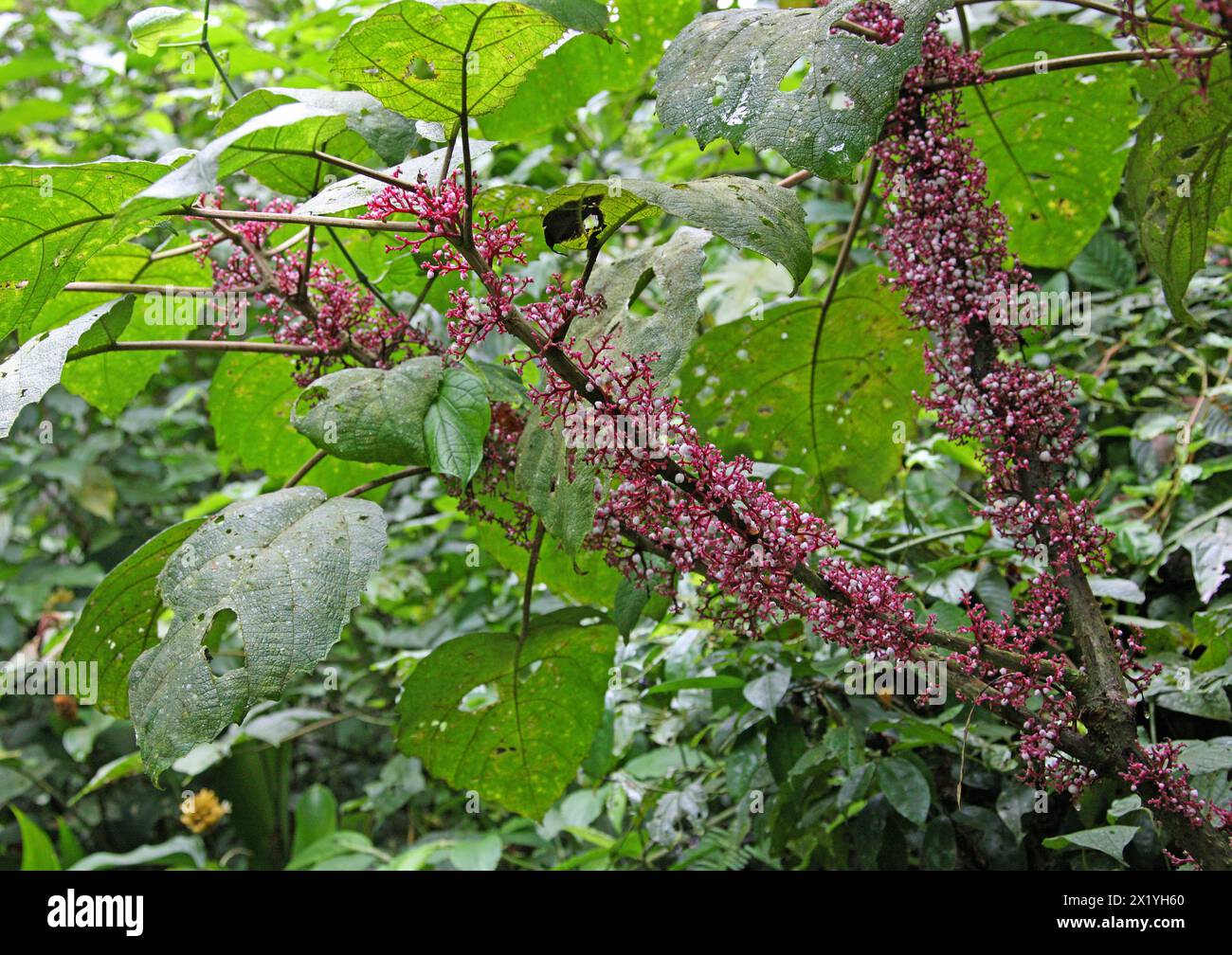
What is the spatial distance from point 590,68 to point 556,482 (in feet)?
2.60

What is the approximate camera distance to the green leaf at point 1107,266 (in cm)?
224

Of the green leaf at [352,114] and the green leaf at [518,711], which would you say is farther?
the green leaf at [518,711]

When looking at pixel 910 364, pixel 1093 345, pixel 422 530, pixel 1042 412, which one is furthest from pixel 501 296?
pixel 422 530

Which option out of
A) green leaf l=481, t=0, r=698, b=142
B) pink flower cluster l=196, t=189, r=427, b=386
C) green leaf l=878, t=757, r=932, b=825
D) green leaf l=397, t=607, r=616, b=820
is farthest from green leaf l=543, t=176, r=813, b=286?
green leaf l=878, t=757, r=932, b=825

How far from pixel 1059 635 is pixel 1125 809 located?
1.51ft

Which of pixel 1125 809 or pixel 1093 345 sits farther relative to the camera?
pixel 1093 345

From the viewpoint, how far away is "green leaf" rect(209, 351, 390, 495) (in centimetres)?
166

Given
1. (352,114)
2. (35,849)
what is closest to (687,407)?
(352,114)

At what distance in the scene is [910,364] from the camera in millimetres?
1575

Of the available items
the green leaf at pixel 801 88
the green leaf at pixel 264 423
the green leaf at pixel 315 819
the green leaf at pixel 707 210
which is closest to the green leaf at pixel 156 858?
the green leaf at pixel 315 819

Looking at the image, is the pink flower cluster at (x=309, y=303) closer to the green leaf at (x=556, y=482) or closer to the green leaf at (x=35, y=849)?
the green leaf at (x=556, y=482)

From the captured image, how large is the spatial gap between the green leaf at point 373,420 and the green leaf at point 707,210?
0.23 metres
